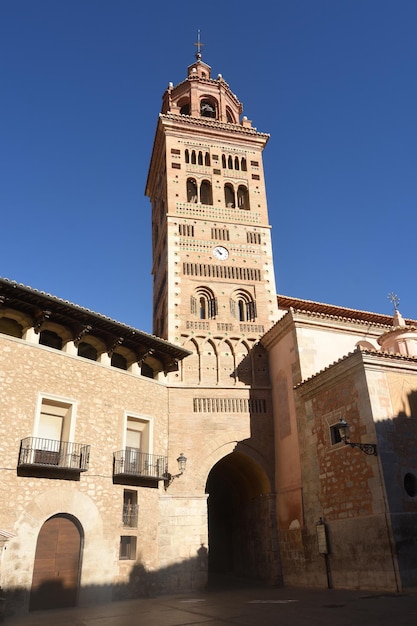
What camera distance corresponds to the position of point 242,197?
2747 cm

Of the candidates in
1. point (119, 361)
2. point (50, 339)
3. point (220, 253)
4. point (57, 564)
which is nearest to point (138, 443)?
point (119, 361)

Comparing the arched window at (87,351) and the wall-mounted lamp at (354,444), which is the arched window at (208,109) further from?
the wall-mounted lamp at (354,444)

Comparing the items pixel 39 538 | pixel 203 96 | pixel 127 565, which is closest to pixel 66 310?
pixel 39 538

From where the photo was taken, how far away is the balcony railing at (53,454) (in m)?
13.8

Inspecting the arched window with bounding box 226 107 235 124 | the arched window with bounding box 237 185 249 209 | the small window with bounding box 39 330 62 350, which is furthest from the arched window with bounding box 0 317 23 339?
the arched window with bounding box 226 107 235 124

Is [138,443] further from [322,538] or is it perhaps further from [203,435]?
[322,538]

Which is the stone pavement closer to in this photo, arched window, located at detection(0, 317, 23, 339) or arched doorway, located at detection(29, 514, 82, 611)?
arched doorway, located at detection(29, 514, 82, 611)

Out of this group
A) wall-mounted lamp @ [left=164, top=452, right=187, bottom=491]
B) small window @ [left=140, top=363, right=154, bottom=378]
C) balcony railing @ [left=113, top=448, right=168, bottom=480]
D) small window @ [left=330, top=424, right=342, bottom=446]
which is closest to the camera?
small window @ [left=330, top=424, right=342, bottom=446]

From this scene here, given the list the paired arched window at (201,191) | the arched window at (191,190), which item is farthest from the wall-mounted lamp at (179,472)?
the arched window at (191,190)

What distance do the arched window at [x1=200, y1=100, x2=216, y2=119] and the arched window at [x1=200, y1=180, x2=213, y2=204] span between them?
6.96 m

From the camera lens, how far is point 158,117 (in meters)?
27.8

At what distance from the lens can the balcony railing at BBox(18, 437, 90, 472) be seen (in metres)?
13.8

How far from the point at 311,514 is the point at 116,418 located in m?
7.04

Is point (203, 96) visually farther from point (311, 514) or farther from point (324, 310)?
point (311, 514)
